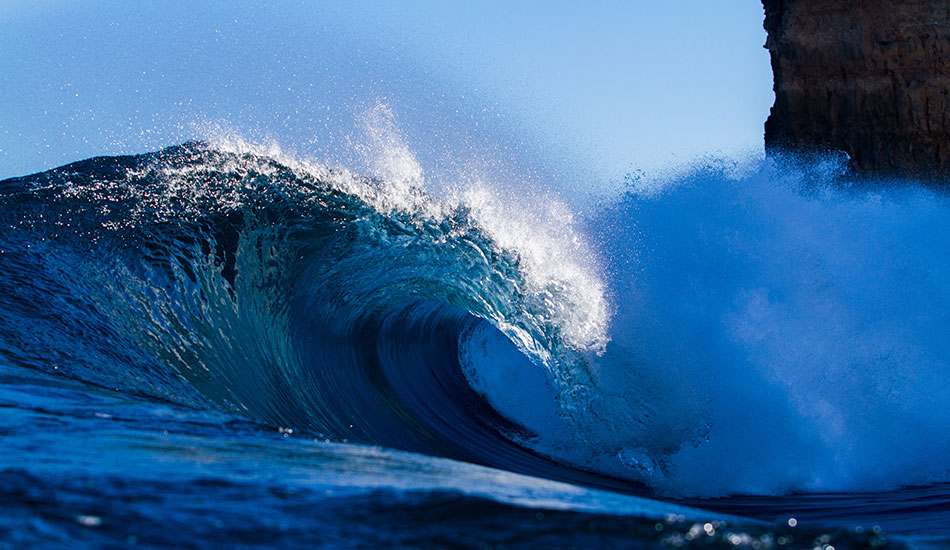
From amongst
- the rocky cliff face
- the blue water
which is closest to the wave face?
the blue water

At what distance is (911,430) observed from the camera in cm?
558

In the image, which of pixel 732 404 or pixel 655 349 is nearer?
pixel 732 404

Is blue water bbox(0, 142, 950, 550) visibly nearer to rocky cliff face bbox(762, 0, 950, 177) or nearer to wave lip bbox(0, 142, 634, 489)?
wave lip bbox(0, 142, 634, 489)

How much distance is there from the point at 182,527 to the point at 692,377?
4.86 metres

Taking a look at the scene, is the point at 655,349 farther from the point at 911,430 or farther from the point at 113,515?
the point at 113,515

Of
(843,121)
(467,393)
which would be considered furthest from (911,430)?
(843,121)

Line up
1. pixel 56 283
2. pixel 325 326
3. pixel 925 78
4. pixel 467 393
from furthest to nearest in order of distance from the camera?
pixel 925 78 < pixel 467 393 < pixel 325 326 < pixel 56 283

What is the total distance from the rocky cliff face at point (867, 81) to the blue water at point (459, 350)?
7571mm

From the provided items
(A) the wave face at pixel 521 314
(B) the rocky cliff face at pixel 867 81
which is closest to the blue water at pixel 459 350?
(A) the wave face at pixel 521 314

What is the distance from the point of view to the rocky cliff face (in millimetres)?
16125

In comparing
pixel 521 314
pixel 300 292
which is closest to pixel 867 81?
pixel 521 314

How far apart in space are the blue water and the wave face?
22 mm

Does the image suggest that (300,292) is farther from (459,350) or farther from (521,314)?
(459,350)

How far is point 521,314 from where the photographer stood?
6688 mm
